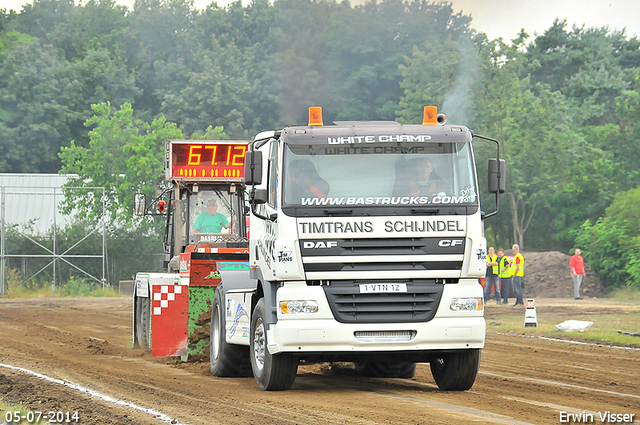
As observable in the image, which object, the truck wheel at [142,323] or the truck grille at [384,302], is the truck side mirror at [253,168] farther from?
the truck wheel at [142,323]

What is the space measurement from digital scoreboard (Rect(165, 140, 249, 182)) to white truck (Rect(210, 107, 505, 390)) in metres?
5.83

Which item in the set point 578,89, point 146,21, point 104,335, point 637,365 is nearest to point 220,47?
point 146,21

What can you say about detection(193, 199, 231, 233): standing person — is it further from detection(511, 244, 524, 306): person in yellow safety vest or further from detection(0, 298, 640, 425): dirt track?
detection(511, 244, 524, 306): person in yellow safety vest

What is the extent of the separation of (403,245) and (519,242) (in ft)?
132

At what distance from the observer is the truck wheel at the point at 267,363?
33.8 ft

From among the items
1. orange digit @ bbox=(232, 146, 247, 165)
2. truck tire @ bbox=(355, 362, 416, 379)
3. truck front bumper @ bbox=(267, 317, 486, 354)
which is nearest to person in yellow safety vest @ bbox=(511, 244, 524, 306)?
orange digit @ bbox=(232, 146, 247, 165)

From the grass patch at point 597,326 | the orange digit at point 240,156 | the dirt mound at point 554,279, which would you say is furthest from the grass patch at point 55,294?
the orange digit at point 240,156

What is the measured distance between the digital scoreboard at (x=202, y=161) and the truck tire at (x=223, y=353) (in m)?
3.92

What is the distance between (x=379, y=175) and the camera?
1029 centimetres

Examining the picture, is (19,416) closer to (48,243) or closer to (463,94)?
(48,243)

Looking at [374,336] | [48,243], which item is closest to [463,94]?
[48,243]

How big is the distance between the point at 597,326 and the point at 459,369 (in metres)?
12.5

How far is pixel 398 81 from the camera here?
2795 inches

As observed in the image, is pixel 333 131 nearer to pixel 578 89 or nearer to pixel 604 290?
pixel 604 290
